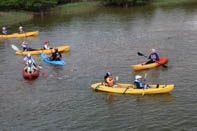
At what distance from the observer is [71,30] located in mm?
41188

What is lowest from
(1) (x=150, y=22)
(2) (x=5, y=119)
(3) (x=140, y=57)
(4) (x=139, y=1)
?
(2) (x=5, y=119)

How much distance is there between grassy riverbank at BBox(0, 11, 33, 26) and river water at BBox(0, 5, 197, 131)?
539 inches

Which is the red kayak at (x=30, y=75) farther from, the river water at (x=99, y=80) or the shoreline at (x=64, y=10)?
the shoreline at (x=64, y=10)

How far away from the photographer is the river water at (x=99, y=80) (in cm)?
1576

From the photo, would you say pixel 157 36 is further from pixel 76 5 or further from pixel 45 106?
pixel 76 5

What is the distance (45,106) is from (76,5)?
161 ft

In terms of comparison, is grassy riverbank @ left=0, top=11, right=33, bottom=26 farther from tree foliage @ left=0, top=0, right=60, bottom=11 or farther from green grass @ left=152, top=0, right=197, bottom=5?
green grass @ left=152, top=0, right=197, bottom=5

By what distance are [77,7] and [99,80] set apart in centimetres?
4440

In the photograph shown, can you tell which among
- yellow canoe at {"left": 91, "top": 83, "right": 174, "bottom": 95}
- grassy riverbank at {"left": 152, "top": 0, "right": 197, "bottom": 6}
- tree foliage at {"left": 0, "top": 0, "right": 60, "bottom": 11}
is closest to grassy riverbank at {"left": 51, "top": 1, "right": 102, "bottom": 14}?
tree foliage at {"left": 0, "top": 0, "right": 60, "bottom": 11}

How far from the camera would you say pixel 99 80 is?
21.5m

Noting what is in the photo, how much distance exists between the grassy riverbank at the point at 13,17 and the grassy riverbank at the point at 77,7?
25.3ft

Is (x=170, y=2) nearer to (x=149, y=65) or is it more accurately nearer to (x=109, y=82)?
(x=149, y=65)

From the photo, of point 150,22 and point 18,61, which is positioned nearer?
point 18,61

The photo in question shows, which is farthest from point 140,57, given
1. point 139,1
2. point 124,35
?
point 139,1
